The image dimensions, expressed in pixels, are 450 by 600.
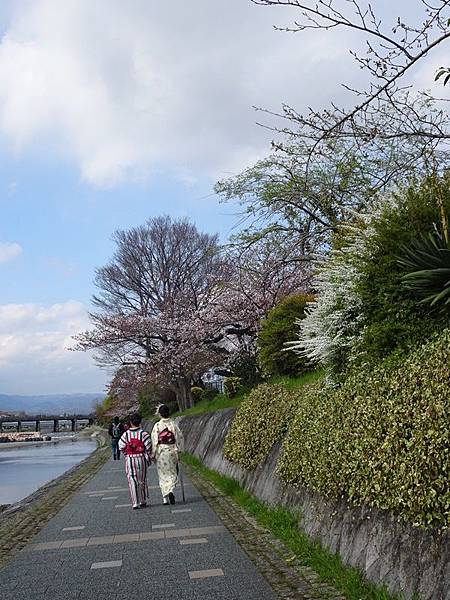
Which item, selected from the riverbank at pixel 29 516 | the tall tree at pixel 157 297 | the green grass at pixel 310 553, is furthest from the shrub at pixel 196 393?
the green grass at pixel 310 553

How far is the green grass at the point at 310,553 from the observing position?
530 cm

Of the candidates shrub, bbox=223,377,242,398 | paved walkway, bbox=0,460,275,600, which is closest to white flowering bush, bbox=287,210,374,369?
paved walkway, bbox=0,460,275,600

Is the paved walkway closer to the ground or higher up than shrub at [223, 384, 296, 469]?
closer to the ground

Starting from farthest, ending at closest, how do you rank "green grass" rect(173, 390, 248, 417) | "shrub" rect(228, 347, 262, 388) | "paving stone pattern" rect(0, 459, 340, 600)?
"shrub" rect(228, 347, 262, 388)
"green grass" rect(173, 390, 248, 417)
"paving stone pattern" rect(0, 459, 340, 600)

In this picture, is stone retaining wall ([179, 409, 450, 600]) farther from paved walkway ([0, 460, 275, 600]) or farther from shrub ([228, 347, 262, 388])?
shrub ([228, 347, 262, 388])

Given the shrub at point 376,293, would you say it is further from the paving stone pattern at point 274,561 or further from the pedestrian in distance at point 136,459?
the pedestrian in distance at point 136,459

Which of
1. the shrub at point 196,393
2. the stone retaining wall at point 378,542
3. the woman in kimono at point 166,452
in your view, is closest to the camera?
the stone retaining wall at point 378,542

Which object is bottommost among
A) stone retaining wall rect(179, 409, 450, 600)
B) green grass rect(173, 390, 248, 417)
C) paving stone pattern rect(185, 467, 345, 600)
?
paving stone pattern rect(185, 467, 345, 600)

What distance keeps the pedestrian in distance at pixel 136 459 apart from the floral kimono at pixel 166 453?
210 millimetres

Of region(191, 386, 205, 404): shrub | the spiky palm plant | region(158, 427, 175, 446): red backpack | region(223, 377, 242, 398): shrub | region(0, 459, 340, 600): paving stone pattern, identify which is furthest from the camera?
region(191, 386, 205, 404): shrub

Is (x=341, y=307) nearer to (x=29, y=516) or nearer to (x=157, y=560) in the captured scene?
(x=157, y=560)

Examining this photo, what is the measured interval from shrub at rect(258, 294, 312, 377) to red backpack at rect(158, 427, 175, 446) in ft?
9.87

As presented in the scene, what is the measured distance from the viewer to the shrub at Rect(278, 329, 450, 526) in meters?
4.82

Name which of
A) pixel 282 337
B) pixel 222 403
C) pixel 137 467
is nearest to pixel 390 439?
pixel 137 467
